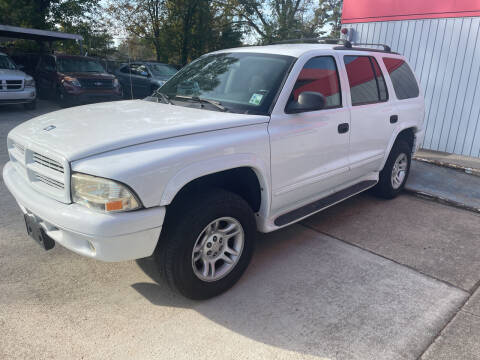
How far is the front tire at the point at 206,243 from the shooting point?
262cm

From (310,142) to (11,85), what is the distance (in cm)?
998

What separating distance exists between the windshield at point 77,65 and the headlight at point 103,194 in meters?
11.4

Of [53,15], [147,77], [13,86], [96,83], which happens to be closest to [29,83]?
[13,86]

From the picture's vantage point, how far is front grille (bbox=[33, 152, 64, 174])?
252 centimetres

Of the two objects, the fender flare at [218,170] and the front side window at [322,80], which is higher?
the front side window at [322,80]

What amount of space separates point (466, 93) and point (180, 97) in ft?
20.6

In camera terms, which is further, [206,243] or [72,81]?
[72,81]

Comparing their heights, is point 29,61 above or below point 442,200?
above

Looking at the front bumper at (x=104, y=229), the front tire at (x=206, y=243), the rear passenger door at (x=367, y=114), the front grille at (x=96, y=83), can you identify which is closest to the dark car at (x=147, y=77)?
the front grille at (x=96, y=83)

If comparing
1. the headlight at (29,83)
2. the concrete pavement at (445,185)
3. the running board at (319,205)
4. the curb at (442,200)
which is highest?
the headlight at (29,83)

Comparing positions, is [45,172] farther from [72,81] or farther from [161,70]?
[161,70]

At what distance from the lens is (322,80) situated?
3738 millimetres

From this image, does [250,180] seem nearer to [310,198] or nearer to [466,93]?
[310,198]

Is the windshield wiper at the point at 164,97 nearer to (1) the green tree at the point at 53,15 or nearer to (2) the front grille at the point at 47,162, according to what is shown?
(2) the front grille at the point at 47,162
